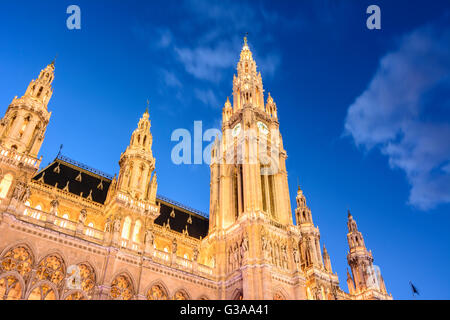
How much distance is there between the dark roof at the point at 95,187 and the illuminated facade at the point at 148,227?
192 millimetres

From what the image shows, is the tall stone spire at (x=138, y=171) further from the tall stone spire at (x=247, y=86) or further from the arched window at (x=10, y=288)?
the tall stone spire at (x=247, y=86)

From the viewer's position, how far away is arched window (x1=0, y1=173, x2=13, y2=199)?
3209cm

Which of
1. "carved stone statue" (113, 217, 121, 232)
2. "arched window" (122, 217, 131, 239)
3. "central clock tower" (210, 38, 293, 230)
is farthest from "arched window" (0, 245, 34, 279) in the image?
"central clock tower" (210, 38, 293, 230)

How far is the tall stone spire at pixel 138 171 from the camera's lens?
134ft

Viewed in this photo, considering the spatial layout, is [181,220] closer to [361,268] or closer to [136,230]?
[136,230]

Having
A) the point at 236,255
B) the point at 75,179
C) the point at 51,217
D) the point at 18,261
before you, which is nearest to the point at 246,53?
the point at 75,179

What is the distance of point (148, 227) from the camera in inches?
1554

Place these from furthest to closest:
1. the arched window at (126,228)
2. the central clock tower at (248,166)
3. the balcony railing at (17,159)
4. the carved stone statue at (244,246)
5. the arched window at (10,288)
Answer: the central clock tower at (248,166) → the carved stone statue at (244,246) → the arched window at (126,228) → the balcony railing at (17,159) → the arched window at (10,288)

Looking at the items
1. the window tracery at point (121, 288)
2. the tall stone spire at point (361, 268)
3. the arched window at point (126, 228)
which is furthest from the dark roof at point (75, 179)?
the tall stone spire at point (361, 268)

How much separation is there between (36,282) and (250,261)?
20.3 m

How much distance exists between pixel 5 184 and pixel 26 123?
765 centimetres

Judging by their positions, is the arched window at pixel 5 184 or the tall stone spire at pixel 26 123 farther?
the tall stone spire at pixel 26 123

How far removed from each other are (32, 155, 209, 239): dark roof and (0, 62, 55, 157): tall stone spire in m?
7.42
